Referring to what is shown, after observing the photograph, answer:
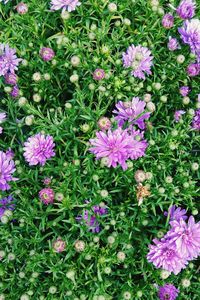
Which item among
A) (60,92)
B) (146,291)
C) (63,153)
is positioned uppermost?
(60,92)

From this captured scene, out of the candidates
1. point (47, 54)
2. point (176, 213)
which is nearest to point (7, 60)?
point (47, 54)

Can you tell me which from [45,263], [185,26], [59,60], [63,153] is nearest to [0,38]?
[59,60]

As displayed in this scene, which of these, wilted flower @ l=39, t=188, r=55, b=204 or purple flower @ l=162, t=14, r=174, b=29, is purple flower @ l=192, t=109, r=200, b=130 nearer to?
purple flower @ l=162, t=14, r=174, b=29

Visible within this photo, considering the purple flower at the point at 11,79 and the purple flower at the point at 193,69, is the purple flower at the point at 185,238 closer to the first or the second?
the purple flower at the point at 193,69

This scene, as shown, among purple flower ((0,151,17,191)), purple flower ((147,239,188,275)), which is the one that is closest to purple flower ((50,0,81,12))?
purple flower ((0,151,17,191))

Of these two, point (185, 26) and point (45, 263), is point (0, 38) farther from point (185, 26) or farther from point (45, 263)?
point (45, 263)

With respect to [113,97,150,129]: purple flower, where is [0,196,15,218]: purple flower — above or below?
below

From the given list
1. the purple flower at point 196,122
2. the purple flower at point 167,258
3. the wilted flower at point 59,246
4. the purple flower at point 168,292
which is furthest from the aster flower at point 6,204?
the purple flower at point 196,122
